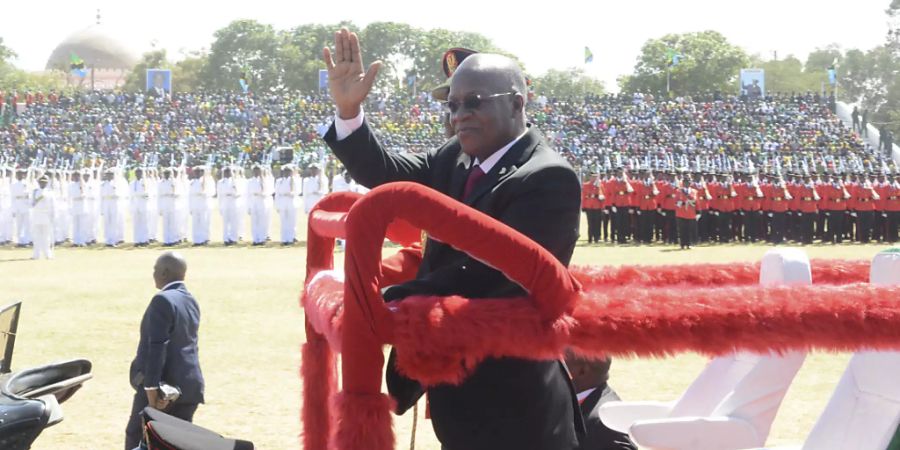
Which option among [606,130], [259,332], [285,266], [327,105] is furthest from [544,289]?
[327,105]

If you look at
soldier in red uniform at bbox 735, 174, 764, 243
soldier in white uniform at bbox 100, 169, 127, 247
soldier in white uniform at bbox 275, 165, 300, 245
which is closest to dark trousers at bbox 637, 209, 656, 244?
soldier in red uniform at bbox 735, 174, 764, 243

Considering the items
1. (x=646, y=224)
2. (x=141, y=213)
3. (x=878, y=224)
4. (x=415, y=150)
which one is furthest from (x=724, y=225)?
(x=415, y=150)

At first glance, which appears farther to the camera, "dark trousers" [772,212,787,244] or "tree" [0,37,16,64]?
"tree" [0,37,16,64]

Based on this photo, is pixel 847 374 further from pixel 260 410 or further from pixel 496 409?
pixel 260 410

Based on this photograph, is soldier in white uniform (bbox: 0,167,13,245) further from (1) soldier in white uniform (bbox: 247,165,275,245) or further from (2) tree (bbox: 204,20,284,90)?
(2) tree (bbox: 204,20,284,90)

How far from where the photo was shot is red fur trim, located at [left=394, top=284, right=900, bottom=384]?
206 centimetres

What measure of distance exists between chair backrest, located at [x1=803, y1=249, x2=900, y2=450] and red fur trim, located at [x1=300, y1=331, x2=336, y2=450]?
138 centimetres

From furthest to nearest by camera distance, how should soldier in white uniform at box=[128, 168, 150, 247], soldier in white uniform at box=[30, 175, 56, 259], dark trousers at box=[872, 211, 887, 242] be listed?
dark trousers at box=[872, 211, 887, 242], soldier in white uniform at box=[128, 168, 150, 247], soldier in white uniform at box=[30, 175, 56, 259]

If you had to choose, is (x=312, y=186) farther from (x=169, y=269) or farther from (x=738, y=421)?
(x=738, y=421)

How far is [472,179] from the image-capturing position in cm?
271

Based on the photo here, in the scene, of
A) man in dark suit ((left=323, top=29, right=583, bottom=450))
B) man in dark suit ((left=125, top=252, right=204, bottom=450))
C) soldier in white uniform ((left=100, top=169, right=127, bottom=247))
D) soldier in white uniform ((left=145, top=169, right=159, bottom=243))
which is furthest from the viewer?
soldier in white uniform ((left=145, top=169, right=159, bottom=243))

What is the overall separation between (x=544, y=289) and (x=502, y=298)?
162 millimetres

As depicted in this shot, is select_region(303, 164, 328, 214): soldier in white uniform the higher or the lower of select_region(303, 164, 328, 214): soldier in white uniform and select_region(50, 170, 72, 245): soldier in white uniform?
the higher

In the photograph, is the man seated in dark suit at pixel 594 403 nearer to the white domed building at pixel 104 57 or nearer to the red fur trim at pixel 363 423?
the red fur trim at pixel 363 423
